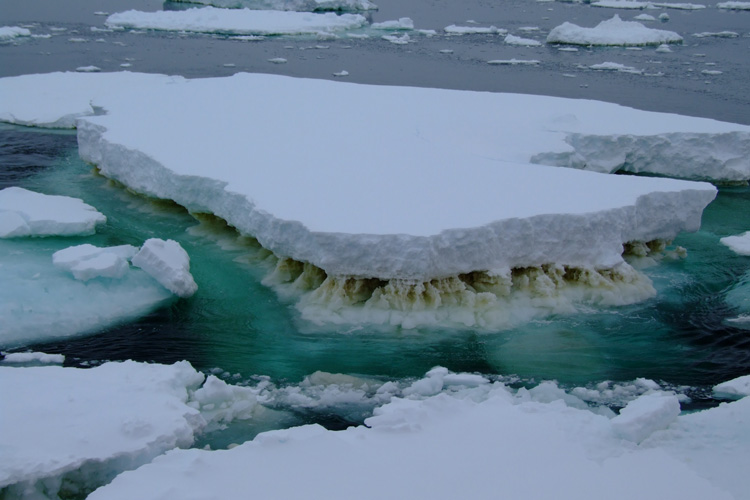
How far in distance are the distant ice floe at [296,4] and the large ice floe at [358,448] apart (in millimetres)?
21412

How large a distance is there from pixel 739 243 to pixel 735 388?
3.02m

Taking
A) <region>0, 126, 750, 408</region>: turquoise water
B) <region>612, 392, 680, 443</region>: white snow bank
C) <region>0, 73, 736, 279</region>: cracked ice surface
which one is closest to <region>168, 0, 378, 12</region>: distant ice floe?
<region>0, 73, 736, 279</region>: cracked ice surface

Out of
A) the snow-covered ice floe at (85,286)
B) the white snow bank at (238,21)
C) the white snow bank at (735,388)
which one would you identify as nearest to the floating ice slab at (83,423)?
the snow-covered ice floe at (85,286)

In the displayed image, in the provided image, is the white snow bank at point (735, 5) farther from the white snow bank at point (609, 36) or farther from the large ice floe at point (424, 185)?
the large ice floe at point (424, 185)

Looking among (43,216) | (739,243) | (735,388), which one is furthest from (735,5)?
(43,216)

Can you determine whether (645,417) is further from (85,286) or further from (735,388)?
(85,286)

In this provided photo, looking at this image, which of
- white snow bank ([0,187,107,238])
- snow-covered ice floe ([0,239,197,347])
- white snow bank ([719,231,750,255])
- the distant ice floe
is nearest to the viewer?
snow-covered ice floe ([0,239,197,347])

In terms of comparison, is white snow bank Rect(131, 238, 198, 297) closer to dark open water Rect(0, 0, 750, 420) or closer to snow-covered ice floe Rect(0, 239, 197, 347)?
snow-covered ice floe Rect(0, 239, 197, 347)

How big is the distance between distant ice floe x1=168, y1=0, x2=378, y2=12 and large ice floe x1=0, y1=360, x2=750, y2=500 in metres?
21.4

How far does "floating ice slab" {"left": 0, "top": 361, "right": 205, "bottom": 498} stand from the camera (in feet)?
11.7

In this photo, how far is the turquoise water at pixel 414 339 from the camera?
539 cm

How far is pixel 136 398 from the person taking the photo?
14.0 feet

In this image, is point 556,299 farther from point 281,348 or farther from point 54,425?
point 54,425

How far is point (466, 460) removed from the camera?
3.77 meters
